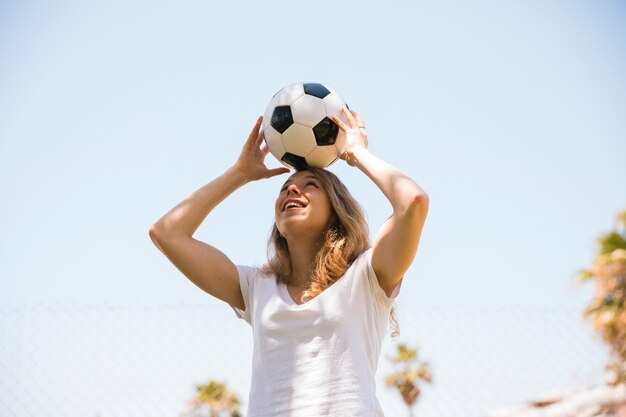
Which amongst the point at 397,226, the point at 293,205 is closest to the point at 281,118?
the point at 293,205

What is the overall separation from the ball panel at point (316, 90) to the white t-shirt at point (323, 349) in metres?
0.78

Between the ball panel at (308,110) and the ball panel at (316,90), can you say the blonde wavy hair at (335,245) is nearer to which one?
the ball panel at (308,110)

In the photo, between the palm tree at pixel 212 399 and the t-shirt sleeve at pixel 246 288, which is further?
the palm tree at pixel 212 399

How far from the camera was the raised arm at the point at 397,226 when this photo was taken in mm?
2148

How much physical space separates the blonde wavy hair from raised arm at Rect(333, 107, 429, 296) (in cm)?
18

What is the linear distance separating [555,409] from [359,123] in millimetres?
2857

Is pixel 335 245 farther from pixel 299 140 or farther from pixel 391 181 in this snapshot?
pixel 299 140

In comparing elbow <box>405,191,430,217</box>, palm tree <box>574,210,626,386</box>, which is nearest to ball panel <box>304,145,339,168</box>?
elbow <box>405,191,430,217</box>

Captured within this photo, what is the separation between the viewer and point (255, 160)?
2.83 m

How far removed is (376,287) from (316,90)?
0.93 metres

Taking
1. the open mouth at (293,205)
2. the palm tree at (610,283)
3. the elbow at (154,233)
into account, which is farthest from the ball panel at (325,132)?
the palm tree at (610,283)

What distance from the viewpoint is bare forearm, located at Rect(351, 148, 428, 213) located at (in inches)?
84.9

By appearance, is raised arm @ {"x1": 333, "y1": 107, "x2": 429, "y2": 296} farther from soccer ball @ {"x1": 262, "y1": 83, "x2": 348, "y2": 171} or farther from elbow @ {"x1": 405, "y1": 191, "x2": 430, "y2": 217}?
soccer ball @ {"x1": 262, "y1": 83, "x2": 348, "y2": 171}

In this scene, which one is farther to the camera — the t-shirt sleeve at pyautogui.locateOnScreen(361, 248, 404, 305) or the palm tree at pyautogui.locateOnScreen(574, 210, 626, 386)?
the palm tree at pyautogui.locateOnScreen(574, 210, 626, 386)
